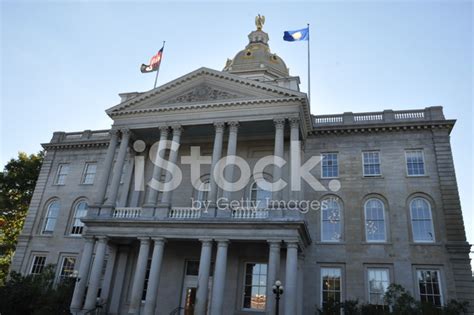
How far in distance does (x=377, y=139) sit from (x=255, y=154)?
833cm

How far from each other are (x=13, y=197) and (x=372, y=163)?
111 feet

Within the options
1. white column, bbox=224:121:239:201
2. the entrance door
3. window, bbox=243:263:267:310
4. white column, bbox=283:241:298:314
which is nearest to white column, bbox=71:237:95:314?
the entrance door

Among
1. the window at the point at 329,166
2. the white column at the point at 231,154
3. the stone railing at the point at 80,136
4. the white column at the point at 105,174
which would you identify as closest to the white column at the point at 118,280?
the white column at the point at 105,174

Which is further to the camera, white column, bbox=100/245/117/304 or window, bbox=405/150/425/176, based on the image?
window, bbox=405/150/425/176

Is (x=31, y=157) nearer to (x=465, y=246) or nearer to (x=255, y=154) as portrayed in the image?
(x=255, y=154)

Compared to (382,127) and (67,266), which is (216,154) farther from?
(67,266)

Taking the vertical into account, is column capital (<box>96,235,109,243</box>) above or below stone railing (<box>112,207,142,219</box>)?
below

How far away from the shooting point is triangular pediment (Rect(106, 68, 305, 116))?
79.7 ft

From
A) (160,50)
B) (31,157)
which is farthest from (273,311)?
(31,157)

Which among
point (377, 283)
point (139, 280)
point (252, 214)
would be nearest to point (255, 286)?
point (252, 214)

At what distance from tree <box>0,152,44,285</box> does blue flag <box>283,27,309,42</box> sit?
27.9 meters

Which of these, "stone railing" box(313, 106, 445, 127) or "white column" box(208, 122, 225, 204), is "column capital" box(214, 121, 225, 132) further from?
"stone railing" box(313, 106, 445, 127)

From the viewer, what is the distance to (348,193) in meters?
25.0

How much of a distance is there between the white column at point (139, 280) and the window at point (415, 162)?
1702 cm
